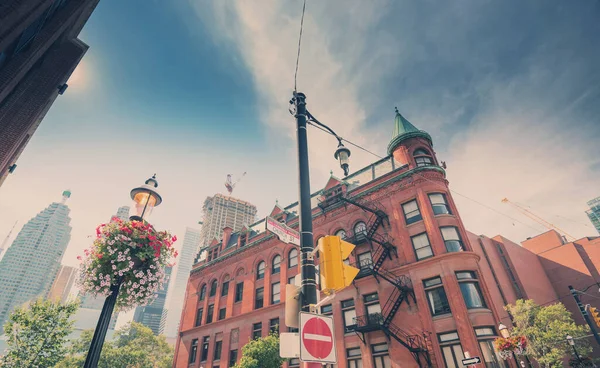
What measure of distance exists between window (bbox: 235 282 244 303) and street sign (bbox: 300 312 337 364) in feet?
103

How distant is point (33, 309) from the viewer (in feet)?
83.6

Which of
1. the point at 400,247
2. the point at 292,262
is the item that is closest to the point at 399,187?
the point at 400,247

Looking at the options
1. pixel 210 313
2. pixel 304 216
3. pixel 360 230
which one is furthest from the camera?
pixel 210 313

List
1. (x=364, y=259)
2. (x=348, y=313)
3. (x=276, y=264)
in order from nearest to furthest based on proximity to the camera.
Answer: (x=348, y=313), (x=364, y=259), (x=276, y=264)

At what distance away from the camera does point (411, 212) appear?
83.3 ft

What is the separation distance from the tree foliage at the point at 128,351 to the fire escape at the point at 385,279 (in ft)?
146

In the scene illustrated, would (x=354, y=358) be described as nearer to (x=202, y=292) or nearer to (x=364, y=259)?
(x=364, y=259)

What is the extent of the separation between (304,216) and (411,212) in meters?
21.5

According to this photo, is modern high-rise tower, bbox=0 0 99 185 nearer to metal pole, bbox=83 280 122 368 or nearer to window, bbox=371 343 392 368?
metal pole, bbox=83 280 122 368

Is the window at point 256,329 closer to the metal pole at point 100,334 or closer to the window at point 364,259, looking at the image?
the window at point 364,259

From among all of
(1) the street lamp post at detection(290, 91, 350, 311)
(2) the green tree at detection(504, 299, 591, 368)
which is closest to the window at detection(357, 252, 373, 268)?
(2) the green tree at detection(504, 299, 591, 368)

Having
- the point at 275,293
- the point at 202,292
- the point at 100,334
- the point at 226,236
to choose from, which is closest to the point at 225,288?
the point at 202,292

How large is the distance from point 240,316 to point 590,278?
56447 mm

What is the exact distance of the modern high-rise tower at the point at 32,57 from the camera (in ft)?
24.8
